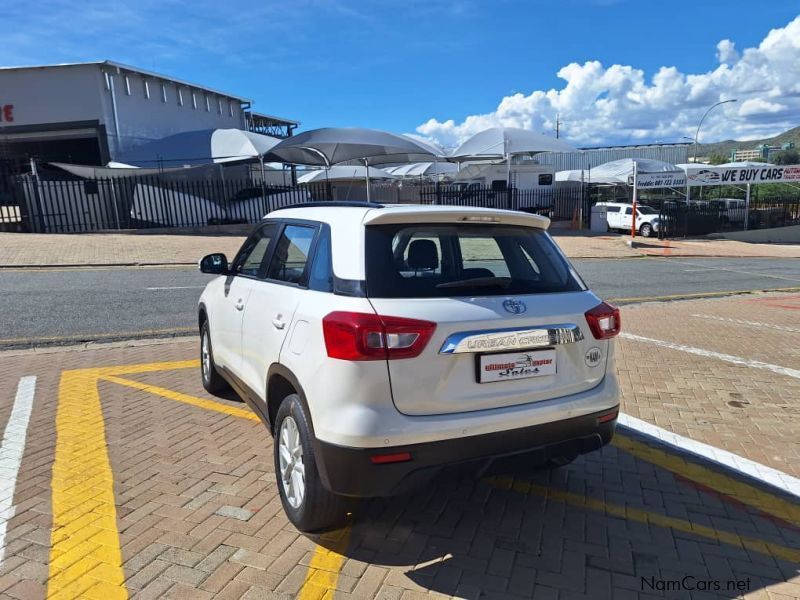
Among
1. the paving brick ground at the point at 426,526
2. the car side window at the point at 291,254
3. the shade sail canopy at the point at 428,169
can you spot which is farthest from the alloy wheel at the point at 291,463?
the shade sail canopy at the point at 428,169

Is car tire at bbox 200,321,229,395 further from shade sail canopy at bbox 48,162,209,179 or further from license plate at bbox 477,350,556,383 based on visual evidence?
shade sail canopy at bbox 48,162,209,179

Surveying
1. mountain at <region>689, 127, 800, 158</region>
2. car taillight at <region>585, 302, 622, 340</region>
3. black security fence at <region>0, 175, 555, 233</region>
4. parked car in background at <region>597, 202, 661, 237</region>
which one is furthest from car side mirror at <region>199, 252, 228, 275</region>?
mountain at <region>689, 127, 800, 158</region>

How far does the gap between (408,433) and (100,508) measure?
1.97m

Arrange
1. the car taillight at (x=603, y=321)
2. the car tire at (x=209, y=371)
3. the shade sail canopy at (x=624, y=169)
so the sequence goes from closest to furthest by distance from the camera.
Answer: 1. the car taillight at (x=603, y=321)
2. the car tire at (x=209, y=371)
3. the shade sail canopy at (x=624, y=169)

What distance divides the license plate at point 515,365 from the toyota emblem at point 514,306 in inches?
8.0

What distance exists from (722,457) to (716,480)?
0.40 meters

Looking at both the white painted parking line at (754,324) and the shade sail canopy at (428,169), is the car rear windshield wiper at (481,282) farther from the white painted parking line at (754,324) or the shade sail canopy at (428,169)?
the shade sail canopy at (428,169)

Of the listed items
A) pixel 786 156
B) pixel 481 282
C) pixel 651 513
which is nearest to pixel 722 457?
pixel 651 513

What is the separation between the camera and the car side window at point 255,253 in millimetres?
3773

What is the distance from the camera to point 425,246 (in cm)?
316

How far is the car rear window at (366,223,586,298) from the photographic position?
267 centimetres

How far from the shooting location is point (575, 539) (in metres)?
2.90

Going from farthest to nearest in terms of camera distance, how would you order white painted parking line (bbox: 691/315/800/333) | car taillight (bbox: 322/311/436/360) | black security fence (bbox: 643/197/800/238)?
1. black security fence (bbox: 643/197/800/238)
2. white painted parking line (bbox: 691/315/800/333)
3. car taillight (bbox: 322/311/436/360)

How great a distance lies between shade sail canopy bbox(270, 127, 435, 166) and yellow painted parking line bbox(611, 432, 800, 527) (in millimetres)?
20231
